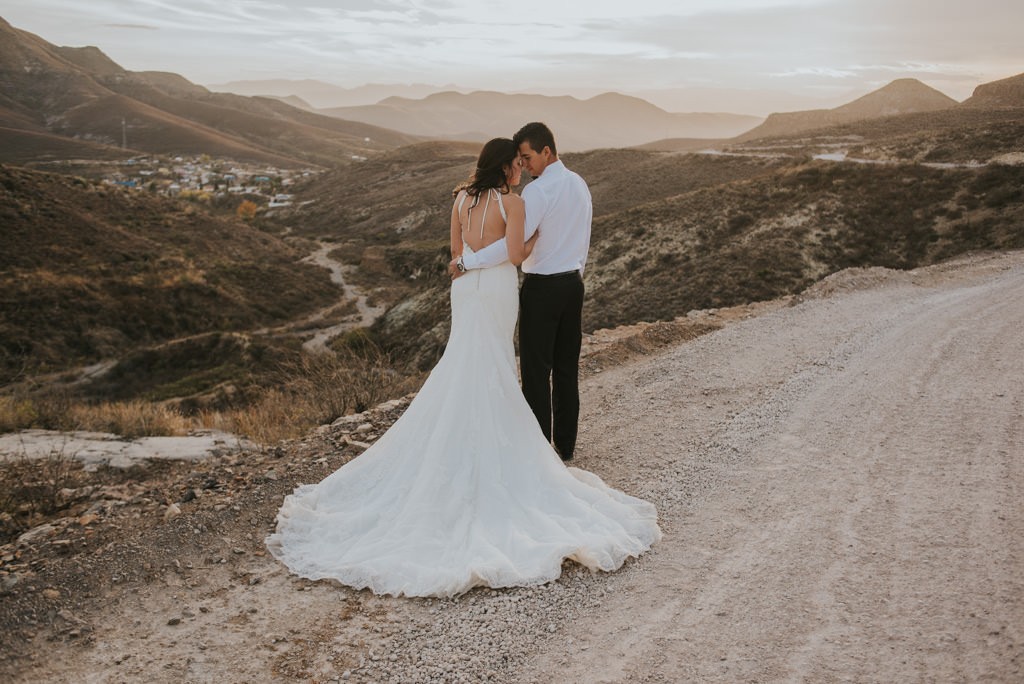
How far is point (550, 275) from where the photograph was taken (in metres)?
5.62

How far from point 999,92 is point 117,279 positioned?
8634cm

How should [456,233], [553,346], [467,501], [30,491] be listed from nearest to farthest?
[467,501], [456,233], [553,346], [30,491]

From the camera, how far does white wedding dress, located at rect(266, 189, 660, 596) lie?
4.48m

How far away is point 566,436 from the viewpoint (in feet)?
20.7

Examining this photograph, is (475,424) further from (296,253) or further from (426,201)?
(426,201)

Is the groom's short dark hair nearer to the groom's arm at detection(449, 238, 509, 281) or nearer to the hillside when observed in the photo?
the groom's arm at detection(449, 238, 509, 281)

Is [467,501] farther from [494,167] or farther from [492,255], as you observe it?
[494,167]

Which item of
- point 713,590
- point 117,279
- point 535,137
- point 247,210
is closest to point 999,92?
point 247,210

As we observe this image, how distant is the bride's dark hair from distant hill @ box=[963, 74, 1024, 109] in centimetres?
8285

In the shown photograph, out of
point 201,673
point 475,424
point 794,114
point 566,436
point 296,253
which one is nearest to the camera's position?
point 201,673

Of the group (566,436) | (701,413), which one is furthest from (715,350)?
(566,436)

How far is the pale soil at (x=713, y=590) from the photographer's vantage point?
11.9ft

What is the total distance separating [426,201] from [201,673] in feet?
220

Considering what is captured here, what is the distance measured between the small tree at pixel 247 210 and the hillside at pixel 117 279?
25.7m
